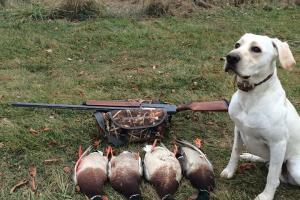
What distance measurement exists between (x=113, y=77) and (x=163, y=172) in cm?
331

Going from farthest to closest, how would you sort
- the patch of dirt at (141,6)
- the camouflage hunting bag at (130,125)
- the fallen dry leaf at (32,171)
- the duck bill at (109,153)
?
the patch of dirt at (141,6) → the camouflage hunting bag at (130,125) → the duck bill at (109,153) → the fallen dry leaf at (32,171)

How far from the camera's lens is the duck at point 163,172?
15.3 ft

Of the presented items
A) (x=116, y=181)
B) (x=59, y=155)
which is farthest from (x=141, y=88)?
(x=116, y=181)

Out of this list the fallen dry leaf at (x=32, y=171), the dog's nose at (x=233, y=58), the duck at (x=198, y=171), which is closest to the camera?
the dog's nose at (x=233, y=58)

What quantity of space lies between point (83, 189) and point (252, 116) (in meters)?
1.71

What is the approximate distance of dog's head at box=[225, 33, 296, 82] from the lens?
13.8 ft

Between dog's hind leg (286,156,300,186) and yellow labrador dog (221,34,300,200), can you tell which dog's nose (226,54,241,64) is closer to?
yellow labrador dog (221,34,300,200)

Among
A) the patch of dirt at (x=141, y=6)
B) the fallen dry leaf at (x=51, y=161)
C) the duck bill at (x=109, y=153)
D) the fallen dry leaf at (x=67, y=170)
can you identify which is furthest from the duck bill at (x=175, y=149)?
the patch of dirt at (x=141, y=6)

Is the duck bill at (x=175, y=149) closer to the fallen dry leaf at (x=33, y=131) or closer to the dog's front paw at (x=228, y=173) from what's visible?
the dog's front paw at (x=228, y=173)

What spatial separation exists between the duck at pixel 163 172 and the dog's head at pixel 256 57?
116 cm

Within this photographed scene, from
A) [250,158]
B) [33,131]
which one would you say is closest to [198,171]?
[250,158]

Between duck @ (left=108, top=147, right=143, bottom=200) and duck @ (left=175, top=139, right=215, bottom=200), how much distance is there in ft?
1.50

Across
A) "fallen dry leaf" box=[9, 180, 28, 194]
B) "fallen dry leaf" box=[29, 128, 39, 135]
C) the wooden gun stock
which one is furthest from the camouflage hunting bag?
"fallen dry leaf" box=[9, 180, 28, 194]

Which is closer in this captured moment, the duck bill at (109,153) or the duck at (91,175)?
the duck at (91,175)
